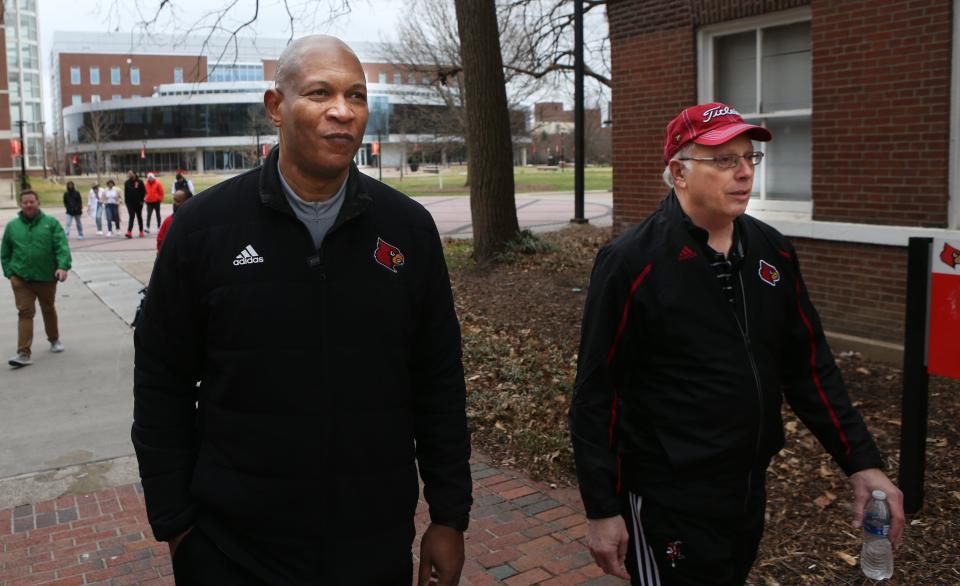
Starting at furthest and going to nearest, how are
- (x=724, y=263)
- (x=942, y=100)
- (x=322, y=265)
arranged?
→ (x=942, y=100) < (x=724, y=263) < (x=322, y=265)

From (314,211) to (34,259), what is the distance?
9.28 m

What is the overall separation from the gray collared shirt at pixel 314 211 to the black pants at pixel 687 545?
1192mm

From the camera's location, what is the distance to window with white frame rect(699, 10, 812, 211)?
9.16 metres

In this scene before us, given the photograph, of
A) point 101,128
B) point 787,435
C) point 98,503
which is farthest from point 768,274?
point 101,128

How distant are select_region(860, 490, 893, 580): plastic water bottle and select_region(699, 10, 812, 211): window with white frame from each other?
686 centimetres

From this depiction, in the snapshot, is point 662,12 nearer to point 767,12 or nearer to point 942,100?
point 767,12

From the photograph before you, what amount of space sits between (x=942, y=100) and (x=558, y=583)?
220 inches

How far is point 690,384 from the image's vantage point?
2.54 metres

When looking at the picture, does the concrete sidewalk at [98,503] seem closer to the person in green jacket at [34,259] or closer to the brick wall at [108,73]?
the person in green jacket at [34,259]

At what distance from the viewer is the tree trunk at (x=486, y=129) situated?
12812mm

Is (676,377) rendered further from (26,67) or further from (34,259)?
(26,67)

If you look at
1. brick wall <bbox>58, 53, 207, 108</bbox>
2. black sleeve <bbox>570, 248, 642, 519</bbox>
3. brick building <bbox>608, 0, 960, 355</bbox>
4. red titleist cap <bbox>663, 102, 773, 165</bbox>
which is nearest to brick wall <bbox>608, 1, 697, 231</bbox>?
brick building <bbox>608, 0, 960, 355</bbox>

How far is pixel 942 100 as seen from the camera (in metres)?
7.56

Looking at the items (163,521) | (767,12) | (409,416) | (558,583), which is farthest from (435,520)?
(767,12)
